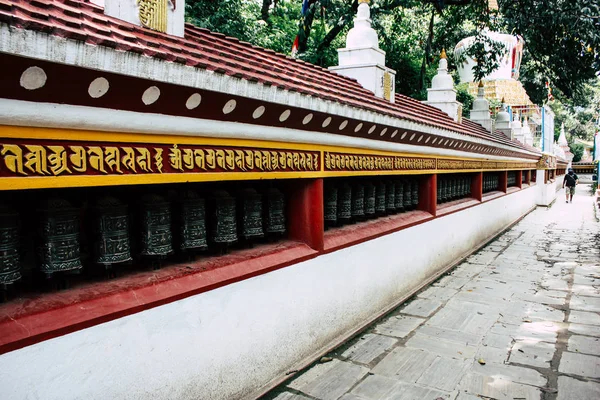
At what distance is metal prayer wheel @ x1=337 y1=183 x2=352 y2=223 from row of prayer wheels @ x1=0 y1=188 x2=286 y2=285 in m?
1.12

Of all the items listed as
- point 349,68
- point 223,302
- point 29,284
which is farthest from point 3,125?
point 349,68

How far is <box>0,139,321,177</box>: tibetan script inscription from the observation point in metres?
2.03

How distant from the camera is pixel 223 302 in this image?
3201mm

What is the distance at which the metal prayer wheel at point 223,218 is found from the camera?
3.48 meters

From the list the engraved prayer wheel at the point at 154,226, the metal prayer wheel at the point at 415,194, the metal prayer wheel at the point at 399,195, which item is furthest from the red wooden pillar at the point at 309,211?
the metal prayer wheel at the point at 415,194

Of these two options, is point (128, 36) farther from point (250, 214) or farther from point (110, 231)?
point (250, 214)

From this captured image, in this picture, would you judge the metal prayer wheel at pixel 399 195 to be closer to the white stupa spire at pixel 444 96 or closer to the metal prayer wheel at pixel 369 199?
the metal prayer wheel at pixel 369 199

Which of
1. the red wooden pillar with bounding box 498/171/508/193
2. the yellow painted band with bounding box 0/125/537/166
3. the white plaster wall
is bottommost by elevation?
the white plaster wall

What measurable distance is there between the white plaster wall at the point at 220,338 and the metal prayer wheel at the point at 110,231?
41 cm

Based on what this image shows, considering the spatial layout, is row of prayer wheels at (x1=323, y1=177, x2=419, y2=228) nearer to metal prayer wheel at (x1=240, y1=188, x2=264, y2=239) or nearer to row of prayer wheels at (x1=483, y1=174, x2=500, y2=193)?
metal prayer wheel at (x1=240, y1=188, x2=264, y2=239)

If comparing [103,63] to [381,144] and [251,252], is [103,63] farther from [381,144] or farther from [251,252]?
[381,144]

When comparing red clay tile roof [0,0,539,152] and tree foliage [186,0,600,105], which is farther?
tree foliage [186,0,600,105]

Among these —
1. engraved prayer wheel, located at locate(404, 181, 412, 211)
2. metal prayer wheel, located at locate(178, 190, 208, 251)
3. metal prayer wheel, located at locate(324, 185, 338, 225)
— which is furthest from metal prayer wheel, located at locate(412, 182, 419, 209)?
metal prayer wheel, located at locate(178, 190, 208, 251)

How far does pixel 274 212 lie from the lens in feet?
13.5
